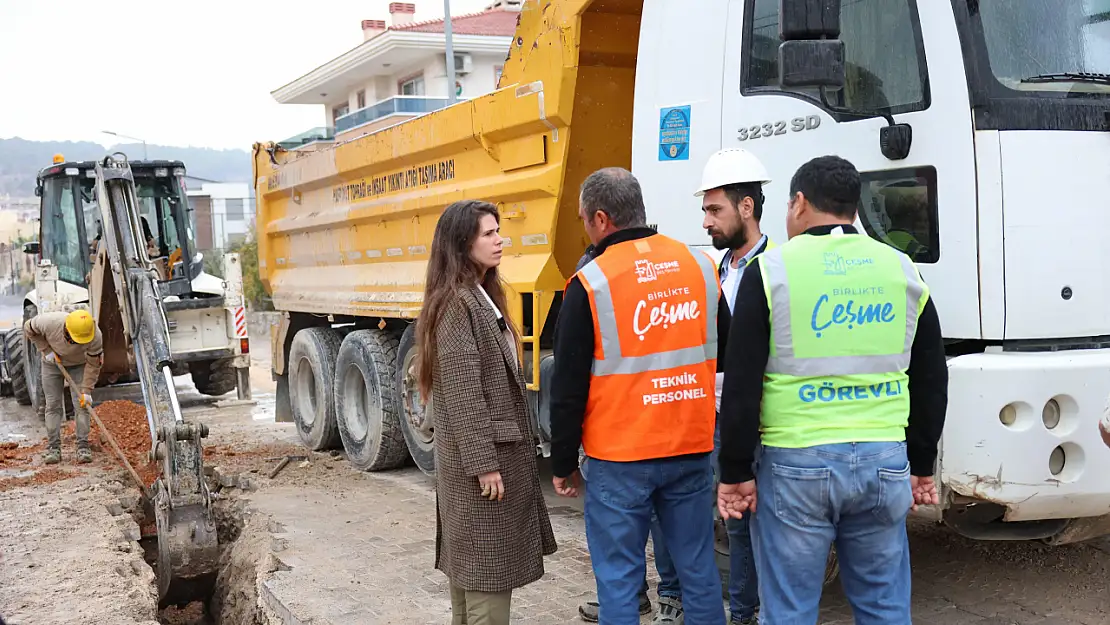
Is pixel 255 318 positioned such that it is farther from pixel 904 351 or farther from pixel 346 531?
pixel 904 351

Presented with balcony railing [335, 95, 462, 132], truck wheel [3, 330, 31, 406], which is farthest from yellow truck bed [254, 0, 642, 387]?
balcony railing [335, 95, 462, 132]

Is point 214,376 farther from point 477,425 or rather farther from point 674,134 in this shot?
point 477,425

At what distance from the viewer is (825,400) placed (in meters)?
2.76

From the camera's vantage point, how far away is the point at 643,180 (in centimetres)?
472

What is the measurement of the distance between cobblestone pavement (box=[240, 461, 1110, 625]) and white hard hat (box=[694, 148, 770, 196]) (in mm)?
1806

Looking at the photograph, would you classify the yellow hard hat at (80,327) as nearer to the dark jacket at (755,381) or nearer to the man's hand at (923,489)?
the dark jacket at (755,381)

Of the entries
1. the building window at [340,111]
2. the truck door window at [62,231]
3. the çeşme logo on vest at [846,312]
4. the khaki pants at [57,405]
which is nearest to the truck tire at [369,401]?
the khaki pants at [57,405]

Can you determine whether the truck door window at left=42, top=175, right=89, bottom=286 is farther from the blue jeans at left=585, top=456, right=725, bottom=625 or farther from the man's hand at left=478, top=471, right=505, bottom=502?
the blue jeans at left=585, top=456, right=725, bottom=625

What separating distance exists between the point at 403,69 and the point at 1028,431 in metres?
28.4

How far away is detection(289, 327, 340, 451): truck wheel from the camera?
8.29 meters

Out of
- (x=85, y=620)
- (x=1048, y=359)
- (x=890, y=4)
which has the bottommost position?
(x=85, y=620)

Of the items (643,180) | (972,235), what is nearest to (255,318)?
(643,180)

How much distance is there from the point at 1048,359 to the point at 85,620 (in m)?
4.14

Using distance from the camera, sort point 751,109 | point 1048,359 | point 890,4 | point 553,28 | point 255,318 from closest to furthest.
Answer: point 1048,359
point 890,4
point 751,109
point 553,28
point 255,318
